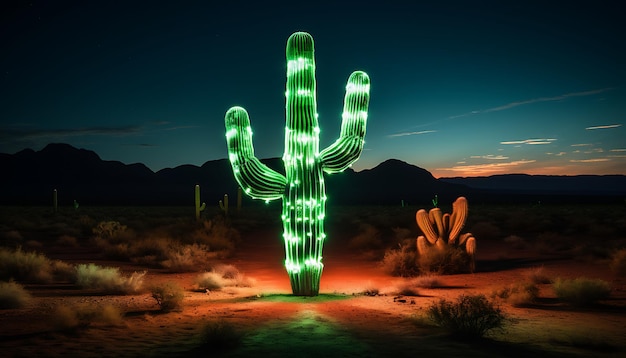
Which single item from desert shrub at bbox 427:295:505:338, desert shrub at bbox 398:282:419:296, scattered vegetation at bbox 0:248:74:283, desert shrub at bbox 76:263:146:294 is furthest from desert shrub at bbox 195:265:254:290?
desert shrub at bbox 427:295:505:338

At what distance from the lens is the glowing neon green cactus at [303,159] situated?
11.4 m

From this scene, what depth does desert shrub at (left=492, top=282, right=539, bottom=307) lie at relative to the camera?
1103 centimetres

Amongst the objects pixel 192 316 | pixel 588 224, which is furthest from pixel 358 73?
pixel 588 224

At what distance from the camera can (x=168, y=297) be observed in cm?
1030

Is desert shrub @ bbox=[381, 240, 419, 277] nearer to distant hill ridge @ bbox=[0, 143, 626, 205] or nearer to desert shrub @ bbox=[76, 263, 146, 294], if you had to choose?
desert shrub @ bbox=[76, 263, 146, 294]

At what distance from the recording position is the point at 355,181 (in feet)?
505

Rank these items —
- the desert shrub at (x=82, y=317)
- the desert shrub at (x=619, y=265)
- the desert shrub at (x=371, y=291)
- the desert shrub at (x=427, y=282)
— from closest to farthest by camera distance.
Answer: the desert shrub at (x=82, y=317) → the desert shrub at (x=371, y=291) → the desert shrub at (x=427, y=282) → the desert shrub at (x=619, y=265)

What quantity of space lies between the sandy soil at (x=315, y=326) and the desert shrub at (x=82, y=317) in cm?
9

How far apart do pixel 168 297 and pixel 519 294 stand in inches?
250

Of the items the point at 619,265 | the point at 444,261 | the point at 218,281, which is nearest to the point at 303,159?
the point at 218,281

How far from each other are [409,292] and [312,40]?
537cm

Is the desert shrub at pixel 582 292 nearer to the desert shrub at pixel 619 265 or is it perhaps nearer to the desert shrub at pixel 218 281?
the desert shrub at pixel 619 265

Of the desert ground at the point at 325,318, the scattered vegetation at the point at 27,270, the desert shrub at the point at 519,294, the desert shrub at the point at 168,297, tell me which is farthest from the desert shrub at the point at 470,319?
the scattered vegetation at the point at 27,270

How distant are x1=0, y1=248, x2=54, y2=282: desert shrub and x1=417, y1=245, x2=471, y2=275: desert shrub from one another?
928 cm
